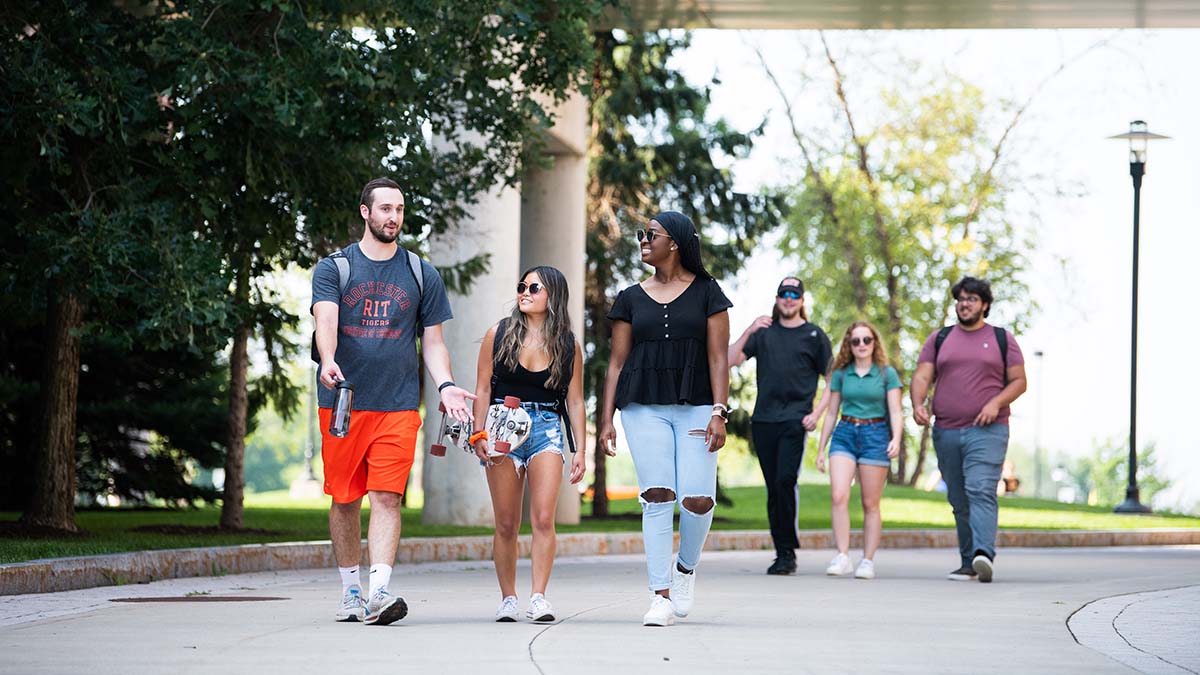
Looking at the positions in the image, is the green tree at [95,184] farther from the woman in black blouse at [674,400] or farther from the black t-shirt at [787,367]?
the woman in black blouse at [674,400]

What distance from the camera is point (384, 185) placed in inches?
347

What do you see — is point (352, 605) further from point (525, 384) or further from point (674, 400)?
point (674, 400)

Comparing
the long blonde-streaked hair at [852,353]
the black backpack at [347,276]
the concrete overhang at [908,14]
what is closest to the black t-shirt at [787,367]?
the long blonde-streaked hair at [852,353]

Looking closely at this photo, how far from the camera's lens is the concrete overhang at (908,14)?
22.5 metres

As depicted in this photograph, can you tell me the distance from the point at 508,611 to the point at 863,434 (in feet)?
17.6

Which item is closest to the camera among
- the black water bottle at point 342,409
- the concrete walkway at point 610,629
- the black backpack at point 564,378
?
the concrete walkway at point 610,629

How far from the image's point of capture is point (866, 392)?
13.7m

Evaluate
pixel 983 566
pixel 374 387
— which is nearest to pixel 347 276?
pixel 374 387

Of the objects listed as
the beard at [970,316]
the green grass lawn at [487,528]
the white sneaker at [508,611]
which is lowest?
the green grass lawn at [487,528]

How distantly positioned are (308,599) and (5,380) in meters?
12.8

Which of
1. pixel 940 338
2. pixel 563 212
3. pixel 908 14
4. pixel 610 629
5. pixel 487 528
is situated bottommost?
pixel 487 528

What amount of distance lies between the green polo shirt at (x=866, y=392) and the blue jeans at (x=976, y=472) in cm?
53

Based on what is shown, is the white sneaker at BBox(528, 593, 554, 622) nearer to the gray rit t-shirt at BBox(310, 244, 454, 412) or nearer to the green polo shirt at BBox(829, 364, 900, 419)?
the gray rit t-shirt at BBox(310, 244, 454, 412)

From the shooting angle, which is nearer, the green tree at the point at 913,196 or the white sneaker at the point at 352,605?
the white sneaker at the point at 352,605
